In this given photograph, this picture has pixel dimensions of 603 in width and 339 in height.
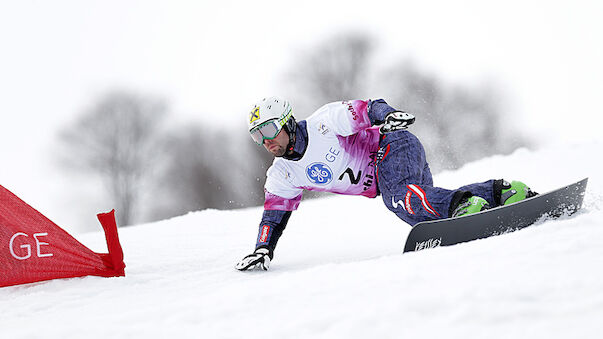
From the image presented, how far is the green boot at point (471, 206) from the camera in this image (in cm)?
271

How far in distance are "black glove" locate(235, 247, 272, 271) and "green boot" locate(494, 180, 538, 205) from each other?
1.50m

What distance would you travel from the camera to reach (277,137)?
3195 millimetres

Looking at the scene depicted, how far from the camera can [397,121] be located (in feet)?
9.74

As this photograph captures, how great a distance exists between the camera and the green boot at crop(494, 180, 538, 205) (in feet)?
9.37

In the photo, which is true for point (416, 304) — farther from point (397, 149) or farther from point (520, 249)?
point (397, 149)

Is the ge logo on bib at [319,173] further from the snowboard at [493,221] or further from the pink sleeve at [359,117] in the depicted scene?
the snowboard at [493,221]

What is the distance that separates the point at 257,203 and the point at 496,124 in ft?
29.3

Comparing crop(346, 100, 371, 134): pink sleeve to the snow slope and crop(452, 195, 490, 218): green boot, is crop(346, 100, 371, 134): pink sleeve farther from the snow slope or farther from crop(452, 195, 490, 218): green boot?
the snow slope

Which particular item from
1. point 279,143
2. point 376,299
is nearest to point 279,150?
point 279,143

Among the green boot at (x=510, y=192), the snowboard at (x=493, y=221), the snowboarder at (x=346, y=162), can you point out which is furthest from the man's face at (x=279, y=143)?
the green boot at (x=510, y=192)

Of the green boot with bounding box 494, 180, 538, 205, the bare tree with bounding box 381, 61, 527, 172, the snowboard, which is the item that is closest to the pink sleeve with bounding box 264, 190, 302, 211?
the snowboard

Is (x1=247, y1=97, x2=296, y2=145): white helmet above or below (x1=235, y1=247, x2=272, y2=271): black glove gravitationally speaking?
above

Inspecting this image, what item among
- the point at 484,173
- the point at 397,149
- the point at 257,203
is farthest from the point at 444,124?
the point at 397,149

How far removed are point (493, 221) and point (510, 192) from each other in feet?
1.43
